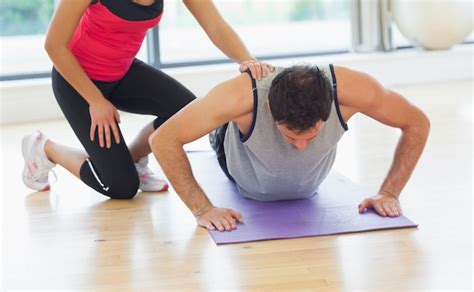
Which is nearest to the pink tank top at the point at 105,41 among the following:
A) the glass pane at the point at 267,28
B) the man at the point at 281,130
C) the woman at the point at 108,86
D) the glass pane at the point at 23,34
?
the woman at the point at 108,86

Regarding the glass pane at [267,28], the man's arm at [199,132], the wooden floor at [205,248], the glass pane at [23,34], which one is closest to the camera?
the wooden floor at [205,248]

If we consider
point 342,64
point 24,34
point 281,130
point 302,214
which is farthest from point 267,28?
point 281,130

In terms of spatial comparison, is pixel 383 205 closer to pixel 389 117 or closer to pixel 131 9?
pixel 389 117

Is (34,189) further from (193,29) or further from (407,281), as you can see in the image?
(193,29)

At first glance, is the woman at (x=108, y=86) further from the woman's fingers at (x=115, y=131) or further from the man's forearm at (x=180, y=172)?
the man's forearm at (x=180, y=172)

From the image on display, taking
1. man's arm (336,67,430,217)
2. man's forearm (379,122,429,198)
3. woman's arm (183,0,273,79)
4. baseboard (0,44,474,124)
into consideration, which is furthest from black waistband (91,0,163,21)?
baseboard (0,44,474,124)

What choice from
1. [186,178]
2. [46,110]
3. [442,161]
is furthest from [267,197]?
[46,110]

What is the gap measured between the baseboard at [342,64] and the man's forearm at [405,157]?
2556 millimetres

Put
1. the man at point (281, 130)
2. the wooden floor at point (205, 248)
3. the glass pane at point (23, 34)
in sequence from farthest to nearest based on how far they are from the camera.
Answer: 1. the glass pane at point (23, 34)
2. the man at point (281, 130)
3. the wooden floor at point (205, 248)

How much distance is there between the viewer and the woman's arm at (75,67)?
253 centimetres

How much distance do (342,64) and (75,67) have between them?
110 inches

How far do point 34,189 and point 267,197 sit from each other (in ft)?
3.07

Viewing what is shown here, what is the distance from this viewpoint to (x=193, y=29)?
5367 mm

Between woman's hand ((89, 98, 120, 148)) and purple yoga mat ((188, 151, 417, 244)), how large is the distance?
1.32ft
